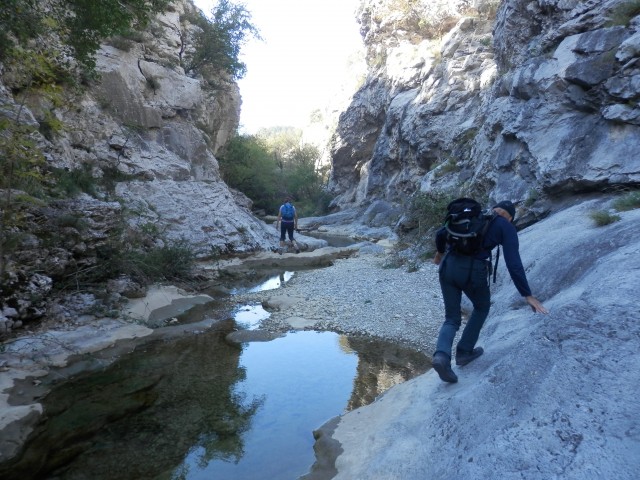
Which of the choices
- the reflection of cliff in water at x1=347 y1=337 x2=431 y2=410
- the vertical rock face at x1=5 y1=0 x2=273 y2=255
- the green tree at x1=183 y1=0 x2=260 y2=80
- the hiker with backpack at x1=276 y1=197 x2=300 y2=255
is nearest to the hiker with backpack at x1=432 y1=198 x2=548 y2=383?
the reflection of cliff in water at x1=347 y1=337 x2=431 y2=410

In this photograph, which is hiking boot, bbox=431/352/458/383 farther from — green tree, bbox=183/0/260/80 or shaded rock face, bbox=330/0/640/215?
green tree, bbox=183/0/260/80

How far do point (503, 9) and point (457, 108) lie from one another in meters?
11.2

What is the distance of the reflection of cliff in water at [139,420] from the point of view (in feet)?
14.1

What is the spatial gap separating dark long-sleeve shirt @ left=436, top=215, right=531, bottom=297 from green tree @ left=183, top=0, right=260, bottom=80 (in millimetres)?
22204

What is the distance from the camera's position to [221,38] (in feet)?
76.8

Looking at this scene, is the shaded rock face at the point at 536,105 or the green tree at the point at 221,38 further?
the green tree at the point at 221,38

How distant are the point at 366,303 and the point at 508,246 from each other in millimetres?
6301

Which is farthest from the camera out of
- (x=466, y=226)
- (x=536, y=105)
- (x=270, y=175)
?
(x=270, y=175)

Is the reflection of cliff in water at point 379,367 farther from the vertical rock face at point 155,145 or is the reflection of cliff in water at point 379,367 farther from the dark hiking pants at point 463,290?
the vertical rock face at point 155,145

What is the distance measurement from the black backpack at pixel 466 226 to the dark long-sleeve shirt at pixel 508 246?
54 mm

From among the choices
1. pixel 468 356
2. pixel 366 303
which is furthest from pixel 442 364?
pixel 366 303

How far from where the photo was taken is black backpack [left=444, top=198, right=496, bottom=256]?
3801 mm

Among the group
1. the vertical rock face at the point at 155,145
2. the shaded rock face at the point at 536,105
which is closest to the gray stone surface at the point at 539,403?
the shaded rock face at the point at 536,105

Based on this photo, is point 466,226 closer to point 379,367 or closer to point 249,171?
point 379,367
